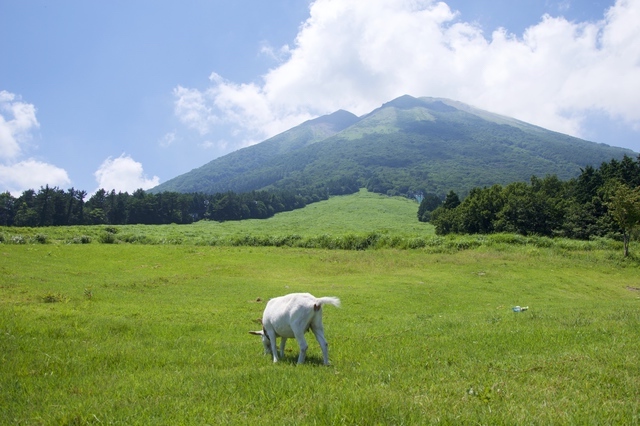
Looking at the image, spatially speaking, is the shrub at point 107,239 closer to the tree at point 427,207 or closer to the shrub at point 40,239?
the shrub at point 40,239

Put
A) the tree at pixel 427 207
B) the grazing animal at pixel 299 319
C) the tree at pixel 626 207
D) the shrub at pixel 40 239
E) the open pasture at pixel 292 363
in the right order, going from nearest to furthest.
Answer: the open pasture at pixel 292 363 → the grazing animal at pixel 299 319 → the tree at pixel 626 207 → the shrub at pixel 40 239 → the tree at pixel 427 207

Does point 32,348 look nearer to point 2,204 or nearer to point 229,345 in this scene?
point 229,345

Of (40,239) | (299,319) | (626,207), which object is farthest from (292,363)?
(40,239)

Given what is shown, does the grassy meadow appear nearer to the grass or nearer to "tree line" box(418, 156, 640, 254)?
the grass

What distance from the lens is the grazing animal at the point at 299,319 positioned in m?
8.87

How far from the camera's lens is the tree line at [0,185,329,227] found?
313ft

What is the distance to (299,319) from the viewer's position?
8891 millimetres

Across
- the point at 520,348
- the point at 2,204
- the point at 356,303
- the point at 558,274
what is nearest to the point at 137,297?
the point at 356,303

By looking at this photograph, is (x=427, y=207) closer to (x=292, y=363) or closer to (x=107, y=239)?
(x=107, y=239)

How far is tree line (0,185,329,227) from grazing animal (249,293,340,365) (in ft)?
350

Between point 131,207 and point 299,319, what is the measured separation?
384 feet

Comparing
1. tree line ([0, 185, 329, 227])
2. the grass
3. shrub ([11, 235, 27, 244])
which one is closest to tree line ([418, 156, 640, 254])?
the grass

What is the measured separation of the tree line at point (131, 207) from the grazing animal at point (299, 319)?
107m

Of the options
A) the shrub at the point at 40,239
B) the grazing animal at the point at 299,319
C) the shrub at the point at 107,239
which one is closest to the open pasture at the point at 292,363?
the grazing animal at the point at 299,319
